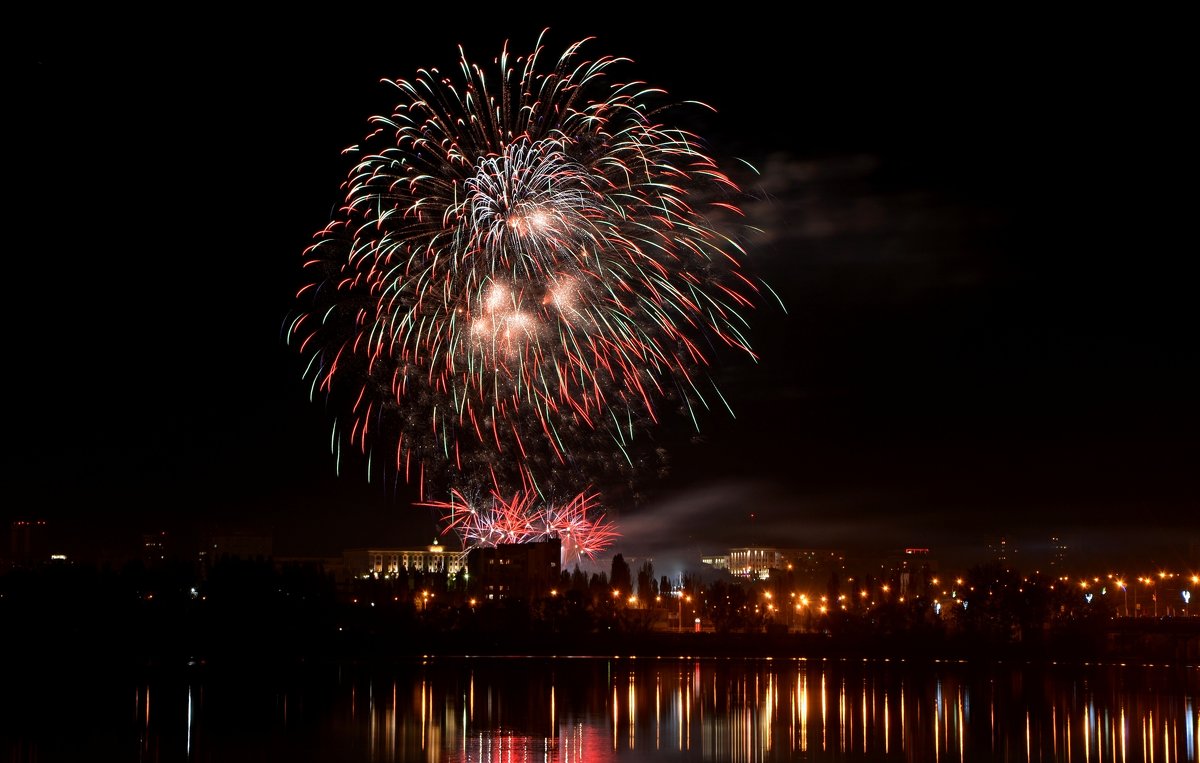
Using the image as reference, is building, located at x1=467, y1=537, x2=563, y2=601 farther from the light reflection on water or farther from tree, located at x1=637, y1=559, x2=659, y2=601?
the light reflection on water

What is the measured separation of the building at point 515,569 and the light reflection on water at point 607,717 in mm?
59371

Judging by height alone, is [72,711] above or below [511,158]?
below

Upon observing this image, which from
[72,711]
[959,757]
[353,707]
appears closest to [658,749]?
[959,757]

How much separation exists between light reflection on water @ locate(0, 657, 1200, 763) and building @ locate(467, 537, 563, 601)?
195 ft

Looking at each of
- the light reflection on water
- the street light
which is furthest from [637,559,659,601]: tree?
the light reflection on water

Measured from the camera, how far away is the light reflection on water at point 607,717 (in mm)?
25625

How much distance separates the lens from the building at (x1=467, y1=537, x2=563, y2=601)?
113 meters

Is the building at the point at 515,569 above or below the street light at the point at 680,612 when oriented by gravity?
above

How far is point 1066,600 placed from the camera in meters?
87.6

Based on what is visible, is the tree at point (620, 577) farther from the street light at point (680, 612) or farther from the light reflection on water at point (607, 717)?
the light reflection on water at point (607, 717)

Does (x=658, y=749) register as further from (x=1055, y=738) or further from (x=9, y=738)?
(x=9, y=738)

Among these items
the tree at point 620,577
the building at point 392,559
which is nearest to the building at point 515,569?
the tree at point 620,577

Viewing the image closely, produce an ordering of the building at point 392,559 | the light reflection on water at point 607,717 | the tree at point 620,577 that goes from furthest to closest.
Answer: the building at point 392,559
the tree at point 620,577
the light reflection on water at point 607,717

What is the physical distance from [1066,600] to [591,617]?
106 feet
